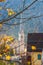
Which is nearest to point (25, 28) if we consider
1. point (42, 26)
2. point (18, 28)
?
point (18, 28)

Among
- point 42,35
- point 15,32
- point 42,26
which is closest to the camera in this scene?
point 42,26

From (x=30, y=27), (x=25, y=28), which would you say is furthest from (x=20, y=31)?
(x=30, y=27)

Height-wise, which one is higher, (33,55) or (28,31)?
(28,31)

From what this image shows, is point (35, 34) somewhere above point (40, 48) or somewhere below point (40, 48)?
above

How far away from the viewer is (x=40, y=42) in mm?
6004

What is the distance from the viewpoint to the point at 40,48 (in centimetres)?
618

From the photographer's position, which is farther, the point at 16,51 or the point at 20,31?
the point at 20,31

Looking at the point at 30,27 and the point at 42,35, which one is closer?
the point at 30,27

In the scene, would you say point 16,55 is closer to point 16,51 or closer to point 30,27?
point 16,51

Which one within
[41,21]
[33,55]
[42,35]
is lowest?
[33,55]

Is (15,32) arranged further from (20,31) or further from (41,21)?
(41,21)

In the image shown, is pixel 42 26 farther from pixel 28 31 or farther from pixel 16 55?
pixel 16 55

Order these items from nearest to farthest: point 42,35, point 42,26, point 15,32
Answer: point 42,26 < point 15,32 < point 42,35

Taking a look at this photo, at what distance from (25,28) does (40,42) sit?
553mm
